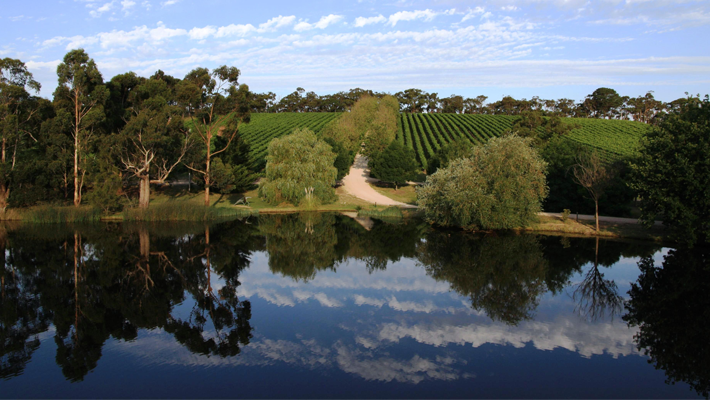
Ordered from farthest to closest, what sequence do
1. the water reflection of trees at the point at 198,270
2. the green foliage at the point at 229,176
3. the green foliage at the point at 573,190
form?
the green foliage at the point at 229,176 < the green foliage at the point at 573,190 < the water reflection of trees at the point at 198,270

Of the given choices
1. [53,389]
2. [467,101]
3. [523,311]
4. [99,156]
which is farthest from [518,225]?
[467,101]

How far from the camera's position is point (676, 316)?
530 inches

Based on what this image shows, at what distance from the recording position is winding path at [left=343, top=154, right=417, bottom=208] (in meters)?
42.3

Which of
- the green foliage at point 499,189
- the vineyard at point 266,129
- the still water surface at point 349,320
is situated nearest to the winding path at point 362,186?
the vineyard at point 266,129

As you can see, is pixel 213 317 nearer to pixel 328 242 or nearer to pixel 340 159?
pixel 328 242

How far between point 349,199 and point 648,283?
92.0 feet

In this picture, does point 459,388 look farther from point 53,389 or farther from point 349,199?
point 349,199

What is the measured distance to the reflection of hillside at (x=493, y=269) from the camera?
47.5 feet

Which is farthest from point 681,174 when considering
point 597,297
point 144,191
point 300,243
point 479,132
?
point 479,132

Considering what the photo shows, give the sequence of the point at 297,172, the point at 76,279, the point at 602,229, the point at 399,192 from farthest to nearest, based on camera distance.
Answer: the point at 399,192 < the point at 297,172 < the point at 602,229 < the point at 76,279

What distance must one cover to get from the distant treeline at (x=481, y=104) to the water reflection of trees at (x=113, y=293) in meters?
101

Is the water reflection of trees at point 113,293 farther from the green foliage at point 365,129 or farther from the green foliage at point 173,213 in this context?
the green foliage at point 365,129

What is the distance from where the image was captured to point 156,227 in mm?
28312

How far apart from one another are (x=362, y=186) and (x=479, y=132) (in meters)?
39.6
